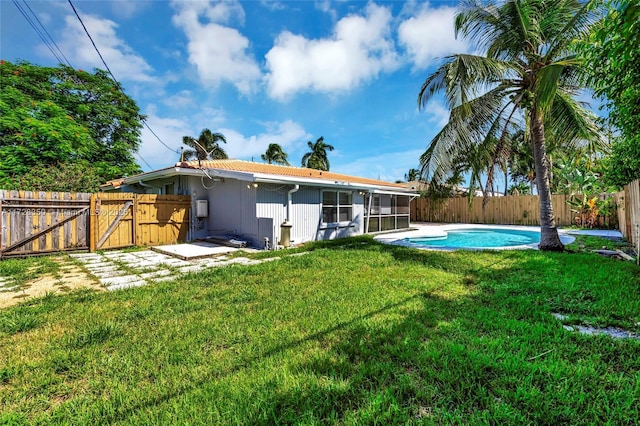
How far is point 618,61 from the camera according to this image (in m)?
3.57

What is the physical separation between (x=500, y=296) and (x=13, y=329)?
702cm

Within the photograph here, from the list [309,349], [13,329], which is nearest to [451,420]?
[309,349]

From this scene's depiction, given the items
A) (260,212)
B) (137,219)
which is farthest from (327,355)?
(137,219)

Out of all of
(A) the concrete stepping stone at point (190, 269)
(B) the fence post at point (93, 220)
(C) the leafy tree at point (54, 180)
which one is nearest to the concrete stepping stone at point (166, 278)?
(A) the concrete stepping stone at point (190, 269)

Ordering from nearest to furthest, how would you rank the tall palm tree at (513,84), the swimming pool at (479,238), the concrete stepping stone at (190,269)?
the concrete stepping stone at (190,269)
the tall palm tree at (513,84)
the swimming pool at (479,238)

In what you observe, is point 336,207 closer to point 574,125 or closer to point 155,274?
point 155,274

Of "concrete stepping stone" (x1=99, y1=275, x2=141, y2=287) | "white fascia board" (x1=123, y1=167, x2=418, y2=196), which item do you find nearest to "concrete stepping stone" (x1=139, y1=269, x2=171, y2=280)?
"concrete stepping stone" (x1=99, y1=275, x2=141, y2=287)

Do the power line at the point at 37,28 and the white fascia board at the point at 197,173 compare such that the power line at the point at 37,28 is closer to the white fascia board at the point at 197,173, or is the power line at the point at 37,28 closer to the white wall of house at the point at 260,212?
the white fascia board at the point at 197,173

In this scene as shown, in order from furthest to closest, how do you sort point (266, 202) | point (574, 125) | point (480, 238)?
point (480, 238)
point (266, 202)
point (574, 125)

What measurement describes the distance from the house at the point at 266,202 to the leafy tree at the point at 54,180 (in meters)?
2.32

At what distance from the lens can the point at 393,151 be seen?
2517 cm

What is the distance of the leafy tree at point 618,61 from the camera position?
2.66 meters

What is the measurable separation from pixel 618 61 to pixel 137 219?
1307 cm

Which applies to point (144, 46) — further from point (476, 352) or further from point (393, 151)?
point (393, 151)
